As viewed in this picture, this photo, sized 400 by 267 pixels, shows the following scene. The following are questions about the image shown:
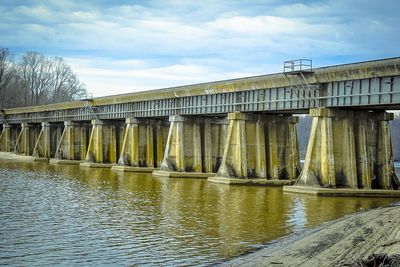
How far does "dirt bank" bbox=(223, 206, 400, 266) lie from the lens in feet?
44.3

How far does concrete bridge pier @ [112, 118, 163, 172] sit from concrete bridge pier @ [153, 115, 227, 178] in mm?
6887

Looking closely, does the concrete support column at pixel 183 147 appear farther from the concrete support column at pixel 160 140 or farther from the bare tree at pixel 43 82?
the bare tree at pixel 43 82

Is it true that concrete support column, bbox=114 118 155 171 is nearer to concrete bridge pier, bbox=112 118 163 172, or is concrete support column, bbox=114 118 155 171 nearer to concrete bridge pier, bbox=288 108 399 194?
concrete bridge pier, bbox=112 118 163 172

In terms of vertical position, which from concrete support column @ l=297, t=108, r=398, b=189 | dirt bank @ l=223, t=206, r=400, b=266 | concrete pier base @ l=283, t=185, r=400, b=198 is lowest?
dirt bank @ l=223, t=206, r=400, b=266

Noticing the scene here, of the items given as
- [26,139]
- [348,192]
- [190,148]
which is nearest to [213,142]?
[190,148]

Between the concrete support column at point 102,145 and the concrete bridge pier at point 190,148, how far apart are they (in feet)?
49.3

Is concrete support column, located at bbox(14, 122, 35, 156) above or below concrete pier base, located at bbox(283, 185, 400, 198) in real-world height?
above

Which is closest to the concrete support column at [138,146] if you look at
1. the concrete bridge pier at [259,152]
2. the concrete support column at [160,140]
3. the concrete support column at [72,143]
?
the concrete support column at [160,140]

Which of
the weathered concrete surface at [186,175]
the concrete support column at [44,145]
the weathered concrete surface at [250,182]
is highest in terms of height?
the concrete support column at [44,145]

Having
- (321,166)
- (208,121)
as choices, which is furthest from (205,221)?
(208,121)

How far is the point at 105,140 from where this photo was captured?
6303 cm

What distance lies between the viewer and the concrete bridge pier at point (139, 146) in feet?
180

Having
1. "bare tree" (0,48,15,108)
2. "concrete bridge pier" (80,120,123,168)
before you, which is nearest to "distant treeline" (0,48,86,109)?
"bare tree" (0,48,15,108)

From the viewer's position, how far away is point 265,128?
41781 mm
